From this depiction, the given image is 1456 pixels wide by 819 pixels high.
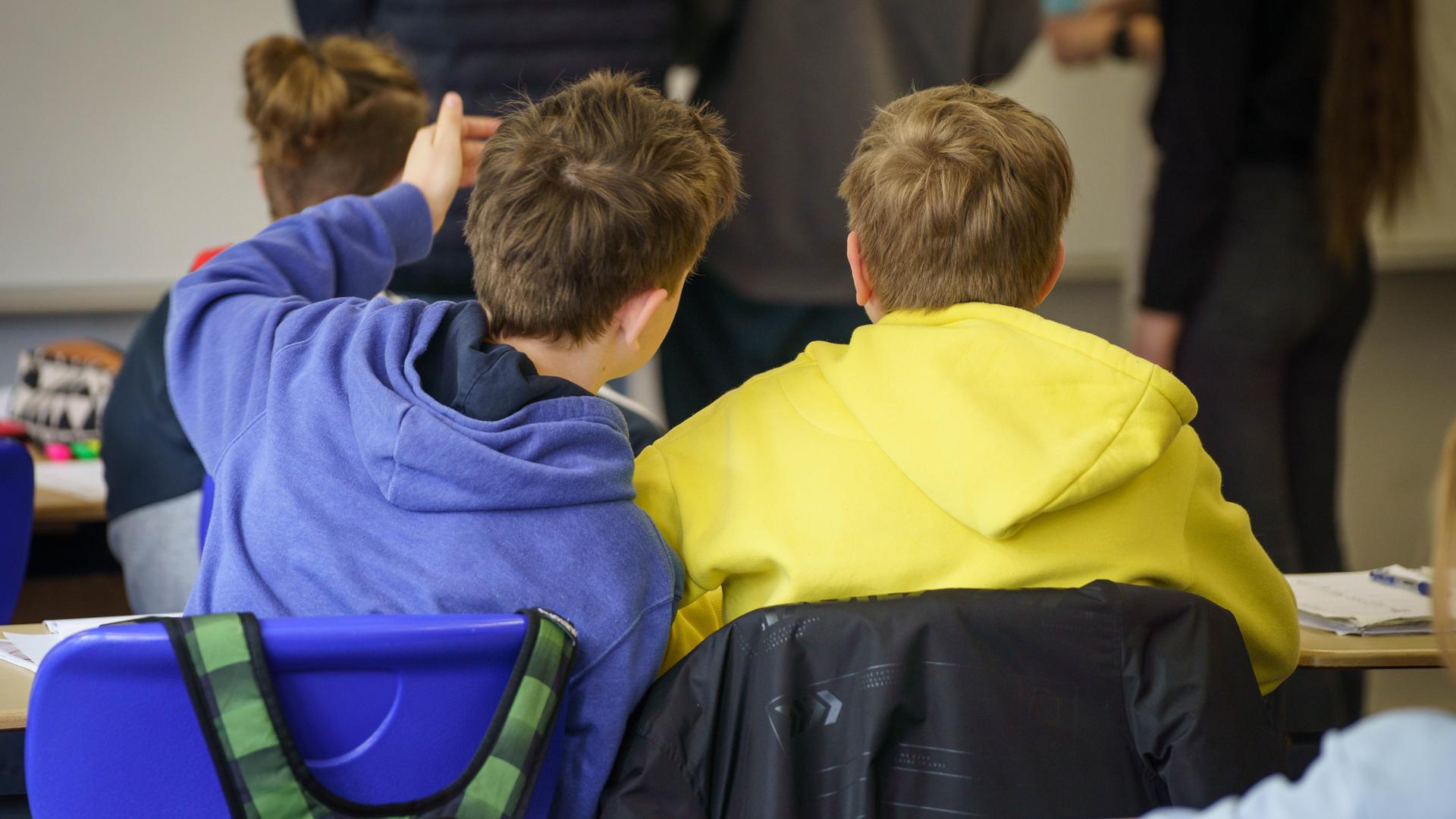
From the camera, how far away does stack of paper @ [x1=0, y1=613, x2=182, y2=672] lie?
1.09 meters

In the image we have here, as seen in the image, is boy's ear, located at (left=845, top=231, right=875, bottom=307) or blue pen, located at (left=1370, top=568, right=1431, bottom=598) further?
blue pen, located at (left=1370, top=568, right=1431, bottom=598)

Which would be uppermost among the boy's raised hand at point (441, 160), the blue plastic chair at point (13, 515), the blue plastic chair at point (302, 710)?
the boy's raised hand at point (441, 160)

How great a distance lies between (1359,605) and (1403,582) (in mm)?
160

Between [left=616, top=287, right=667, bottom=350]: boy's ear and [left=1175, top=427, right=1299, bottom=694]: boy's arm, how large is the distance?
1.41ft

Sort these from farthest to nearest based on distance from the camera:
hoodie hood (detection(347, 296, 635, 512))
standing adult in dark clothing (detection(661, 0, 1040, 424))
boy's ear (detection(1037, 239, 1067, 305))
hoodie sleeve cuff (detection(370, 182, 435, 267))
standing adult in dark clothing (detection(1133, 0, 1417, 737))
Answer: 1. standing adult in dark clothing (detection(661, 0, 1040, 424))
2. standing adult in dark clothing (detection(1133, 0, 1417, 737))
3. hoodie sleeve cuff (detection(370, 182, 435, 267))
4. boy's ear (detection(1037, 239, 1067, 305))
5. hoodie hood (detection(347, 296, 635, 512))

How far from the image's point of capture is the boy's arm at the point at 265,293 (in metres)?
1.10

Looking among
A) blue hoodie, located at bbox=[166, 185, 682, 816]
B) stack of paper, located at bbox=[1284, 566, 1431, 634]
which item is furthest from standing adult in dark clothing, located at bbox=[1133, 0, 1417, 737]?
blue hoodie, located at bbox=[166, 185, 682, 816]

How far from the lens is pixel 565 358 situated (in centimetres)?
107

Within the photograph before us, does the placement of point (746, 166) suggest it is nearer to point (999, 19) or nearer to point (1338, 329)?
point (999, 19)

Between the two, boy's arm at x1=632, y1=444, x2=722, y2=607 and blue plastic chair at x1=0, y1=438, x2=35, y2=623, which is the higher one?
boy's arm at x1=632, y1=444, x2=722, y2=607

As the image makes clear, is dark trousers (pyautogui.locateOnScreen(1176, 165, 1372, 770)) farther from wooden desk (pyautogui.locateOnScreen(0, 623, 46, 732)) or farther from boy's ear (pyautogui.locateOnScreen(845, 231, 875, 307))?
wooden desk (pyautogui.locateOnScreen(0, 623, 46, 732))

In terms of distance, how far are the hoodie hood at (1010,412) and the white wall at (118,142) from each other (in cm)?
249

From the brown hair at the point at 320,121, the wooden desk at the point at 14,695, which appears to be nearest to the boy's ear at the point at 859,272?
the wooden desk at the point at 14,695

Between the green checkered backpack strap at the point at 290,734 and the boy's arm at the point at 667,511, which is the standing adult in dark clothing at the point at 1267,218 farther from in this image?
the green checkered backpack strap at the point at 290,734
